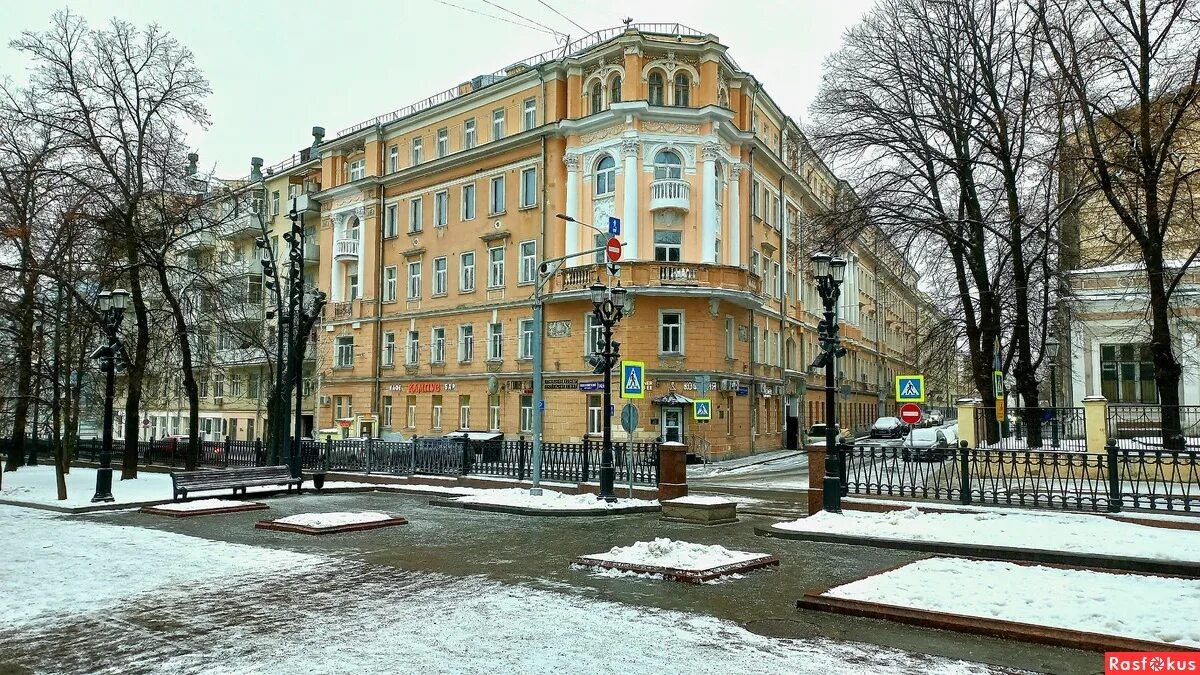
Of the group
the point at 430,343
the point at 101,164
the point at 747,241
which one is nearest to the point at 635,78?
the point at 747,241

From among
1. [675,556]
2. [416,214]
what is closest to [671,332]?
[416,214]

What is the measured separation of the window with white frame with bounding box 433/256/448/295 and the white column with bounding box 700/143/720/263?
1446cm

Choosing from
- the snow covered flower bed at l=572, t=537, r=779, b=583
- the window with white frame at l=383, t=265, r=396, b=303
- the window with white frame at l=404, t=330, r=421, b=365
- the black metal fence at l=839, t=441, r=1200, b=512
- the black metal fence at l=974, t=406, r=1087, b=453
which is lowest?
the snow covered flower bed at l=572, t=537, r=779, b=583

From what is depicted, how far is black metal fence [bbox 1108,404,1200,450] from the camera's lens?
64.5 ft

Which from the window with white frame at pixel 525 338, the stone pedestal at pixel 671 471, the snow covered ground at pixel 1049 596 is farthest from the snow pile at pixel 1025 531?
the window with white frame at pixel 525 338

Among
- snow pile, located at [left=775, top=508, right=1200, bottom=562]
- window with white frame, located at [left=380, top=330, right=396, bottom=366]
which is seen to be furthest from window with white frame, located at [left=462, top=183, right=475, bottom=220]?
snow pile, located at [left=775, top=508, right=1200, bottom=562]

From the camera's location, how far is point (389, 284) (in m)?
46.7

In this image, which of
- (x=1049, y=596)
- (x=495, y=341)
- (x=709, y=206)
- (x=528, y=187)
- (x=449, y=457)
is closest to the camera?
(x=1049, y=596)

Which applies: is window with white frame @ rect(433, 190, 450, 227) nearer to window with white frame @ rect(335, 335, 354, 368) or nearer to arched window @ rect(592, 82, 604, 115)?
window with white frame @ rect(335, 335, 354, 368)

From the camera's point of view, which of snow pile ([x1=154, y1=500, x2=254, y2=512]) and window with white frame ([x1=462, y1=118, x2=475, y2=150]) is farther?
window with white frame ([x1=462, y1=118, x2=475, y2=150])

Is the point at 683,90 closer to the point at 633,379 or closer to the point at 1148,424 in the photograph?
the point at 633,379

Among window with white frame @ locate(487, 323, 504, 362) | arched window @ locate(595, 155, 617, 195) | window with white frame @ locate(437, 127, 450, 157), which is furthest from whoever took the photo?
window with white frame @ locate(437, 127, 450, 157)

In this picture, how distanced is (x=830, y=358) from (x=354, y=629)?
10882mm

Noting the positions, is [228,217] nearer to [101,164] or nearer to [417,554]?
[101,164]
